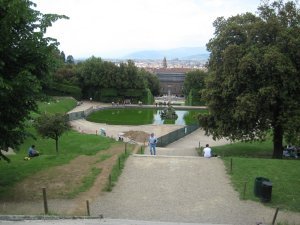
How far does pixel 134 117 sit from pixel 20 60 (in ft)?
178

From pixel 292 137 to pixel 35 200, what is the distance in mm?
17845

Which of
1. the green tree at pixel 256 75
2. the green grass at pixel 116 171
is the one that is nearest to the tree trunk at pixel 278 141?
the green tree at pixel 256 75

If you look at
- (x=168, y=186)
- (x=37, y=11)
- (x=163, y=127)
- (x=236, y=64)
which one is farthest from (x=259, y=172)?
(x=163, y=127)

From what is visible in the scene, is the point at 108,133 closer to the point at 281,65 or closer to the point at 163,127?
the point at 163,127

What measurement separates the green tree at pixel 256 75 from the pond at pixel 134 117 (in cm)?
2616

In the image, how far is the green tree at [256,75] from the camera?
2856cm

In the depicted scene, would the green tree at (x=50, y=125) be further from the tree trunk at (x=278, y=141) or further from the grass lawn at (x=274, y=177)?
the tree trunk at (x=278, y=141)

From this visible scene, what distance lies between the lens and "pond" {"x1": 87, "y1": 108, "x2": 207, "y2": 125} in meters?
64.7

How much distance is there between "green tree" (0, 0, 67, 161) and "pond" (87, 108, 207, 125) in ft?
139

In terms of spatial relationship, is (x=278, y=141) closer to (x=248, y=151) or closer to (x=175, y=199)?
(x=248, y=151)

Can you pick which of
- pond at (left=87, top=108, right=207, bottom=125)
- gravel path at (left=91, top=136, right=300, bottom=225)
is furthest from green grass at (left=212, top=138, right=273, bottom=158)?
pond at (left=87, top=108, right=207, bottom=125)

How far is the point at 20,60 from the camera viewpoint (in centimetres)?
1688

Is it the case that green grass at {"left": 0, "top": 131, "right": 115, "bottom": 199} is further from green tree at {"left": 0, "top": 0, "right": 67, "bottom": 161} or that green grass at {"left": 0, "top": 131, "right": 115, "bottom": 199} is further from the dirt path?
green tree at {"left": 0, "top": 0, "right": 67, "bottom": 161}

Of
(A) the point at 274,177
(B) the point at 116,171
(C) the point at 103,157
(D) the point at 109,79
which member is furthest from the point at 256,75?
(D) the point at 109,79
